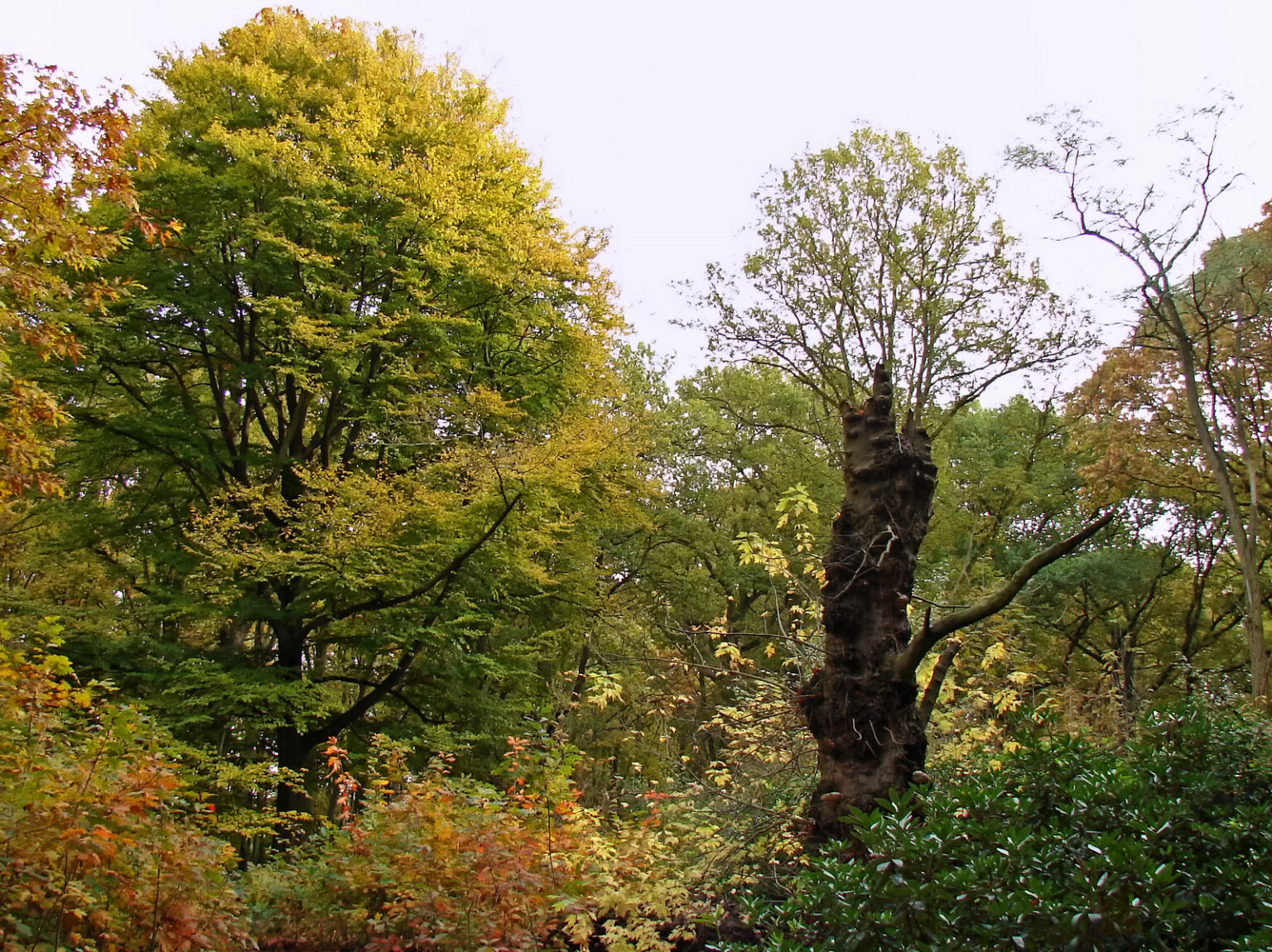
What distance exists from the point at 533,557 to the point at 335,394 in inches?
140

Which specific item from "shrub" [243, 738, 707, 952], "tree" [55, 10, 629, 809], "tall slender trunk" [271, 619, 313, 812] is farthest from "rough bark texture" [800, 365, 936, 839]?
"tall slender trunk" [271, 619, 313, 812]

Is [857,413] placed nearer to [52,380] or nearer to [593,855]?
[593,855]

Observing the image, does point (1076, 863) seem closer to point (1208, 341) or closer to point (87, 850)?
point (87, 850)

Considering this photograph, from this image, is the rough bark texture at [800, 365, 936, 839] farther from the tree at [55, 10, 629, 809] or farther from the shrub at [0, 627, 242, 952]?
the tree at [55, 10, 629, 809]

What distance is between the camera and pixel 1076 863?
2449 millimetres

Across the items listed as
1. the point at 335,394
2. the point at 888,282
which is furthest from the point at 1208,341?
the point at 335,394

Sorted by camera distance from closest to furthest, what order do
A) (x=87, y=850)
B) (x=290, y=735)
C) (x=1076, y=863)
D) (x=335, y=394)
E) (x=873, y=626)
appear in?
1. (x=1076, y=863)
2. (x=87, y=850)
3. (x=873, y=626)
4. (x=290, y=735)
5. (x=335, y=394)

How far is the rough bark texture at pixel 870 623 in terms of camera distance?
4859 mm

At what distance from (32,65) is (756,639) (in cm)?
1615

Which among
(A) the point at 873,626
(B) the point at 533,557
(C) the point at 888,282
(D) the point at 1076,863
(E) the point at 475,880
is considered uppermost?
(C) the point at 888,282

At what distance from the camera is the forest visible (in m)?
3.50

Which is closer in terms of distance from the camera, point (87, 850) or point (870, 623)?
point (87, 850)

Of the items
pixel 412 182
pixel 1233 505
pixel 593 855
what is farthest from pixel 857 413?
pixel 1233 505

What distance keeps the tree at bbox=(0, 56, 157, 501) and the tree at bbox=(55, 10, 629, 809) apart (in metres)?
3.96
